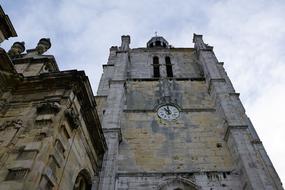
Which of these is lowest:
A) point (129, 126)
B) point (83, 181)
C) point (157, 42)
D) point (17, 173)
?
point (17, 173)

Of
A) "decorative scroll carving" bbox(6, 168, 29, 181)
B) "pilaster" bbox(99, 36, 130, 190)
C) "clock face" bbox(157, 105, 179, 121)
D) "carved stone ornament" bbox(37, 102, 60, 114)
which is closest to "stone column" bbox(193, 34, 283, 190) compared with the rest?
"clock face" bbox(157, 105, 179, 121)

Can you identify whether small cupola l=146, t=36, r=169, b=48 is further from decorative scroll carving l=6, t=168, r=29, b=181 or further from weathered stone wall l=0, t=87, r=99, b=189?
decorative scroll carving l=6, t=168, r=29, b=181

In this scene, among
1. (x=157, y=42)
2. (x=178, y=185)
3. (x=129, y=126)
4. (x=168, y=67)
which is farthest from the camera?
(x=157, y=42)

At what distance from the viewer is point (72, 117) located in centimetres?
671

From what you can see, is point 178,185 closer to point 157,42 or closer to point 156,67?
point 156,67

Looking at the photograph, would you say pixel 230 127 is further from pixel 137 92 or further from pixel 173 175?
pixel 137 92

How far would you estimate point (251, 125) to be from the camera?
14.2m

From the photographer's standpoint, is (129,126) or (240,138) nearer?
(240,138)

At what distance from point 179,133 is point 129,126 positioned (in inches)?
95.1

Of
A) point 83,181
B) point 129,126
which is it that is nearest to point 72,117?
point 83,181

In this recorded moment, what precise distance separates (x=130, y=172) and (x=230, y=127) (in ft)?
15.4

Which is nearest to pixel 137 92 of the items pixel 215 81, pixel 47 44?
pixel 215 81

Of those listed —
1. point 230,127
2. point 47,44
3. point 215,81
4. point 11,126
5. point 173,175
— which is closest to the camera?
point 11,126

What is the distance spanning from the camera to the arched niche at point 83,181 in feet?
25.6
